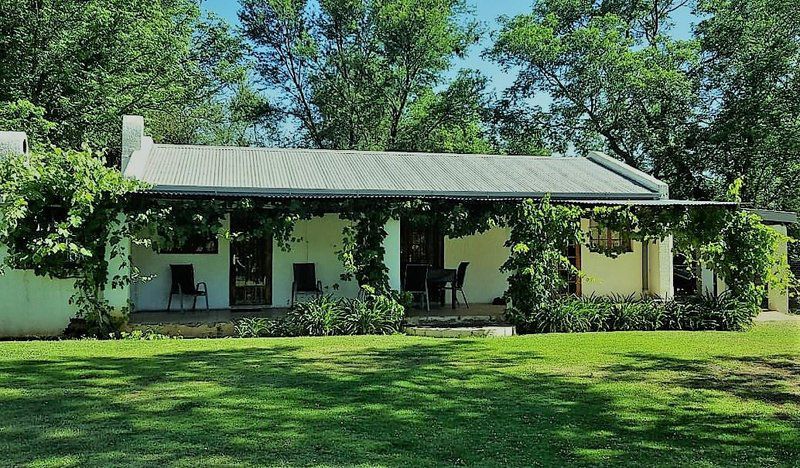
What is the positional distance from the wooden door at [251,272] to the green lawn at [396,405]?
4.43m

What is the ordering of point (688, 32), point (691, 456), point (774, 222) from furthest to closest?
point (688, 32)
point (774, 222)
point (691, 456)

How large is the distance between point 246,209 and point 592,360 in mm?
6751

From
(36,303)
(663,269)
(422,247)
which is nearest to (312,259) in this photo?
(422,247)

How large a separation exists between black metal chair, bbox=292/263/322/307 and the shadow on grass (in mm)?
5271

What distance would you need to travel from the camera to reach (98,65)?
23.8m

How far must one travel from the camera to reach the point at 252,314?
1370 cm

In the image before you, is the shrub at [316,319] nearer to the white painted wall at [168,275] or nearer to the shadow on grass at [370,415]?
the white painted wall at [168,275]

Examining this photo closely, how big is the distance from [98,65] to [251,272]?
1311 centimetres

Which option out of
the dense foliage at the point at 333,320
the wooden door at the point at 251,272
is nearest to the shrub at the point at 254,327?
the dense foliage at the point at 333,320

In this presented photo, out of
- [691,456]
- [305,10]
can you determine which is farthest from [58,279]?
[305,10]

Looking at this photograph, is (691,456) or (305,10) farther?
(305,10)

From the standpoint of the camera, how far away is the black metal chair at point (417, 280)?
568 inches

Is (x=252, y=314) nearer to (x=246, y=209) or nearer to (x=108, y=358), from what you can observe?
(x=246, y=209)

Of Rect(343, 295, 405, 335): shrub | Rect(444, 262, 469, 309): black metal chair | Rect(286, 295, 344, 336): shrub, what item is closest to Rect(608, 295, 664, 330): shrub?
Rect(444, 262, 469, 309): black metal chair
